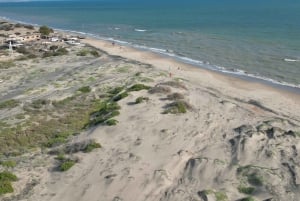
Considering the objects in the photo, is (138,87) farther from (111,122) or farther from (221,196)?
(221,196)

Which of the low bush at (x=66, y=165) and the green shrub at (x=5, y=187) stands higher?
the low bush at (x=66, y=165)

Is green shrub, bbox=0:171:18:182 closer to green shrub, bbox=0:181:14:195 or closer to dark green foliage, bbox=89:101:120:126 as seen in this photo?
green shrub, bbox=0:181:14:195

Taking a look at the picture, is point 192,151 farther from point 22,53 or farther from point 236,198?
point 22,53

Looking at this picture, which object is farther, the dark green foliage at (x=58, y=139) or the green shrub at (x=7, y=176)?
the dark green foliage at (x=58, y=139)

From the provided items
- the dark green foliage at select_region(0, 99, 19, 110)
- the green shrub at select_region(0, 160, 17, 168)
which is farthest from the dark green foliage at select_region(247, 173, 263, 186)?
the dark green foliage at select_region(0, 99, 19, 110)

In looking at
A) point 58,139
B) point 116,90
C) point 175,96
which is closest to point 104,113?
point 58,139

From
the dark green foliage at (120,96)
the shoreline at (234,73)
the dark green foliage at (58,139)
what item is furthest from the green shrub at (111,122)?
the shoreline at (234,73)

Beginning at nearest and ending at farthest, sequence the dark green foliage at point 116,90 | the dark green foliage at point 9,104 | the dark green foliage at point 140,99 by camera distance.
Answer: the dark green foliage at point 140,99 → the dark green foliage at point 9,104 → the dark green foliage at point 116,90

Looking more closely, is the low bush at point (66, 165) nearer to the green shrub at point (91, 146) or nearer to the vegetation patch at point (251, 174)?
the green shrub at point (91, 146)
